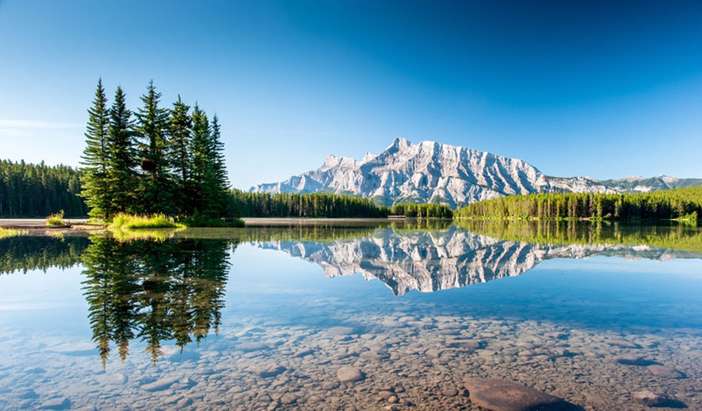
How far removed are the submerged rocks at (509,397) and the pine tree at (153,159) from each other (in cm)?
4554

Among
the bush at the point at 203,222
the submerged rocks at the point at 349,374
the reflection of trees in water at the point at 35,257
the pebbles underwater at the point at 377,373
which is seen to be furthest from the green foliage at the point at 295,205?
the submerged rocks at the point at 349,374

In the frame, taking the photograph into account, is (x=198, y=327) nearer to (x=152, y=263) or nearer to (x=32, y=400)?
(x=32, y=400)

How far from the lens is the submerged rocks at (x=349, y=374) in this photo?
18.7 ft

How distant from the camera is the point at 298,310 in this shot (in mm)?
9773

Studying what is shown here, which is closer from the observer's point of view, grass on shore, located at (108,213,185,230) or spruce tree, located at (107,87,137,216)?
grass on shore, located at (108,213,185,230)

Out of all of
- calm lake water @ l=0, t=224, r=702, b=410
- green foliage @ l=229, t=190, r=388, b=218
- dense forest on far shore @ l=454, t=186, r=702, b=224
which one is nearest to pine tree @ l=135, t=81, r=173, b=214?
calm lake water @ l=0, t=224, r=702, b=410

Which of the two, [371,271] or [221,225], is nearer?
[371,271]

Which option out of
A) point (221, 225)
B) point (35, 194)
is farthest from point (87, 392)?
point (35, 194)

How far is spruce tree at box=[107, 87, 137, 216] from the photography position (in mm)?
43844

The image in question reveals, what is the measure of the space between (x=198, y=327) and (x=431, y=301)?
6073mm

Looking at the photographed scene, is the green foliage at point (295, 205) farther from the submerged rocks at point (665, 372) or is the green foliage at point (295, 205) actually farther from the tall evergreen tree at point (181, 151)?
the submerged rocks at point (665, 372)

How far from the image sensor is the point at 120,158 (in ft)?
147

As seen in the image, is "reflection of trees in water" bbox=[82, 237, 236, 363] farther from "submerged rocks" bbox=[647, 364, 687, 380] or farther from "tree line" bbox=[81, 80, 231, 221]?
"tree line" bbox=[81, 80, 231, 221]

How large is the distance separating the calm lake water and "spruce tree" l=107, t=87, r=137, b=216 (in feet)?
107
